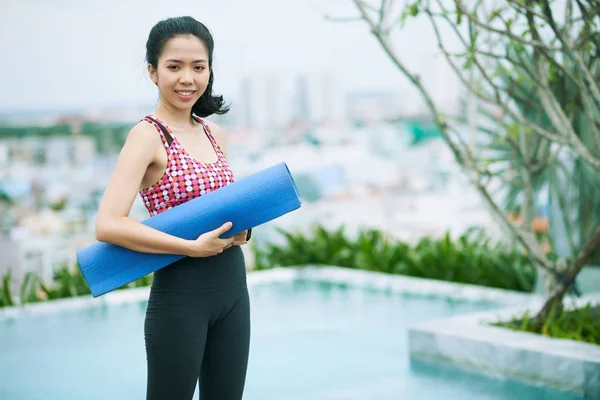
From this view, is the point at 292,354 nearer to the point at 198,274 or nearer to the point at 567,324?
the point at 567,324

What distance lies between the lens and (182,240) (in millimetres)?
1703

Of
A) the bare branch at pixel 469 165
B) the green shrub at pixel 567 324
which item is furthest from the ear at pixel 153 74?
the green shrub at pixel 567 324

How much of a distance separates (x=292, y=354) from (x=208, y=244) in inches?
99.4

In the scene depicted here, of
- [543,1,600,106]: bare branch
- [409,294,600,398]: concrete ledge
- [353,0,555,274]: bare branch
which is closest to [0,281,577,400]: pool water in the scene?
[409,294,600,398]: concrete ledge

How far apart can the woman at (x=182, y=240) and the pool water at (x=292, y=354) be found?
1.61 metres

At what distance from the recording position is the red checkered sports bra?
1787mm

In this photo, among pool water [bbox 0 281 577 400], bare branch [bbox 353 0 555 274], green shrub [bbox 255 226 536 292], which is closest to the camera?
pool water [bbox 0 281 577 400]

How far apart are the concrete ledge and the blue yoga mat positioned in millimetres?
1902

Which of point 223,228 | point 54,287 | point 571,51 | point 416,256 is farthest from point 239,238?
point 416,256

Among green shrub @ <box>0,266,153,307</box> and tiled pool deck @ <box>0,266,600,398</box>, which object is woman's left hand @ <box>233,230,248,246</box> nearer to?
tiled pool deck @ <box>0,266,600,398</box>

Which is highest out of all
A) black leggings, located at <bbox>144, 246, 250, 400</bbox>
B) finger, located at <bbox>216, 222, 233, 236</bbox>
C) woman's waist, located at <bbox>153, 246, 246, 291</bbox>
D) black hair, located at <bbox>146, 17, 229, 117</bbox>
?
black hair, located at <bbox>146, 17, 229, 117</bbox>

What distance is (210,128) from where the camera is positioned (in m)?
1.97

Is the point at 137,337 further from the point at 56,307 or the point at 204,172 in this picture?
the point at 204,172

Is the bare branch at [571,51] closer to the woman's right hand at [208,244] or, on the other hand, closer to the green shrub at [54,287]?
the woman's right hand at [208,244]
